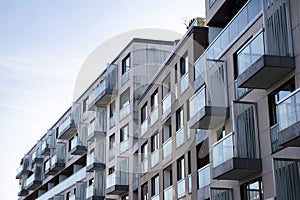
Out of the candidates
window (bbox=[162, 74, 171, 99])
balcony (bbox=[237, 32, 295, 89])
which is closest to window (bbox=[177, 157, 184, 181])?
window (bbox=[162, 74, 171, 99])

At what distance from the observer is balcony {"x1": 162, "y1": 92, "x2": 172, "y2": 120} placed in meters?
31.6

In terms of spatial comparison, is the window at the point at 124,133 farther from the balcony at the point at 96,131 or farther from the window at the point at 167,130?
the window at the point at 167,130

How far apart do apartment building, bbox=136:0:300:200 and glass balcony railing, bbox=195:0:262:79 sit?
0.04 m

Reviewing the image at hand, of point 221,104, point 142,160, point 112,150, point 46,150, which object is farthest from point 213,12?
point 46,150

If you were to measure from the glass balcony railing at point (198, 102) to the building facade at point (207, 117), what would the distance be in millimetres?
42

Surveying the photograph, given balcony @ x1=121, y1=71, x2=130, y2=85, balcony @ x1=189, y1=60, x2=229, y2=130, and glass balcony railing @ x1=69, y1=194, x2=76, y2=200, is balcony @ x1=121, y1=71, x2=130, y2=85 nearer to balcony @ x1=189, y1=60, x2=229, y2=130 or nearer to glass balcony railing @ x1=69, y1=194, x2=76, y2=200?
glass balcony railing @ x1=69, y1=194, x2=76, y2=200

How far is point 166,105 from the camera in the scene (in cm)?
3206

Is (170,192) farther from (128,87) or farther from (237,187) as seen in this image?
(128,87)

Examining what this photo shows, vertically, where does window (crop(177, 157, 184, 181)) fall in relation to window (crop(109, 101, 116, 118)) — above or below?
below

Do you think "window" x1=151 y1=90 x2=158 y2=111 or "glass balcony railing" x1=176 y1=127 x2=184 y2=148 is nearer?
"glass balcony railing" x1=176 y1=127 x2=184 y2=148

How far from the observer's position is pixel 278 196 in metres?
17.9

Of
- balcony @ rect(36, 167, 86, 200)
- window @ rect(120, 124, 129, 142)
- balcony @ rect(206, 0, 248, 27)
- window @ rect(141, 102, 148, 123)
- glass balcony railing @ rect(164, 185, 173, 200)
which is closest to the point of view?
balcony @ rect(206, 0, 248, 27)

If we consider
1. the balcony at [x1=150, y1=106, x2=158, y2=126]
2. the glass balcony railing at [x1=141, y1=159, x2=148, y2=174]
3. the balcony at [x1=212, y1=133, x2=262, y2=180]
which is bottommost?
the balcony at [x1=212, y1=133, x2=262, y2=180]

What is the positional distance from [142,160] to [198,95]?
12.1 metres
